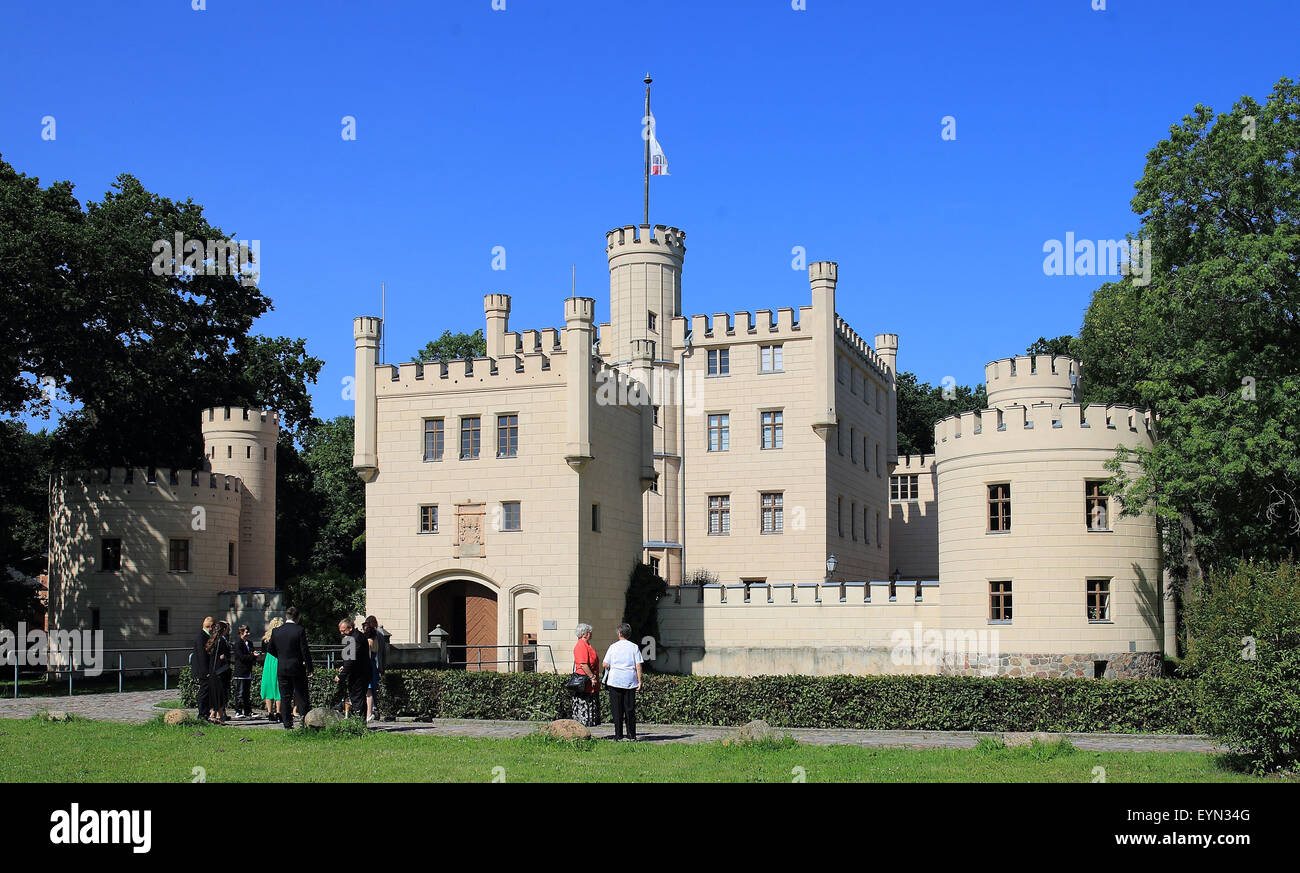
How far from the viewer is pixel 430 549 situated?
118 ft

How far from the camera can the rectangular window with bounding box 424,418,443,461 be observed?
36.5 metres

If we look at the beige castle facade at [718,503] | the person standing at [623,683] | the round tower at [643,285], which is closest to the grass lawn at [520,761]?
the person standing at [623,683]

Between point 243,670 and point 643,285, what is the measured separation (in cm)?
2827

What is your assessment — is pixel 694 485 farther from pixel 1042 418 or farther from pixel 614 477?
pixel 1042 418

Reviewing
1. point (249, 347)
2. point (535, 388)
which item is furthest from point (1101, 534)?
point (249, 347)

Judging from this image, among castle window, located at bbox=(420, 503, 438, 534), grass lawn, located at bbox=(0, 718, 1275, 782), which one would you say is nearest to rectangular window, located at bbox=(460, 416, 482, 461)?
castle window, located at bbox=(420, 503, 438, 534)

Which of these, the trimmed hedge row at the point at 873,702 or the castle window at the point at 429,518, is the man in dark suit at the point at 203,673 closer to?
the trimmed hedge row at the point at 873,702

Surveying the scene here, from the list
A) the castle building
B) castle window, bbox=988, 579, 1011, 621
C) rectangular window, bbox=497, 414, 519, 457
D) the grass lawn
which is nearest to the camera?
the grass lawn

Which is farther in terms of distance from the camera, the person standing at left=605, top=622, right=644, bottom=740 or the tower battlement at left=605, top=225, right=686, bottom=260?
the tower battlement at left=605, top=225, right=686, bottom=260

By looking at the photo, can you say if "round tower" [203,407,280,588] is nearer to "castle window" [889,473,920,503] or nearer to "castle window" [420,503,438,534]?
"castle window" [420,503,438,534]

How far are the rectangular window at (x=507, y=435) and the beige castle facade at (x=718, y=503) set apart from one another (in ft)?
0.30

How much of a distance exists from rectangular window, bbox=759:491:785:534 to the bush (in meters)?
29.8

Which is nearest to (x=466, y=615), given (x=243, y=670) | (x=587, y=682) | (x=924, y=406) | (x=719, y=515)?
(x=243, y=670)
